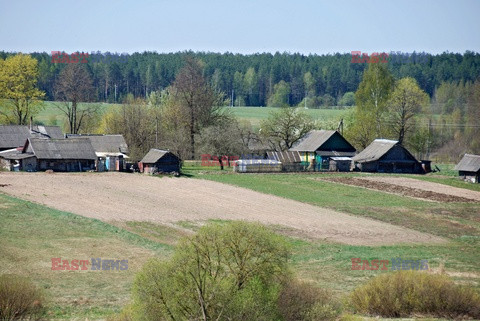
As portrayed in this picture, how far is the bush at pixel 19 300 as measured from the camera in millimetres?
19719

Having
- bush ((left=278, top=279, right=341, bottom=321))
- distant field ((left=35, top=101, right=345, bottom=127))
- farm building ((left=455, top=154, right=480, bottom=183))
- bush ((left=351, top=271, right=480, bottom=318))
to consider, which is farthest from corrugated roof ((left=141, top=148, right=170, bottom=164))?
distant field ((left=35, top=101, right=345, bottom=127))

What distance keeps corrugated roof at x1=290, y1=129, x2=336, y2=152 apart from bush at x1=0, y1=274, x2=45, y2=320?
52.9 meters

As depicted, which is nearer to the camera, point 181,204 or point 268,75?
point 181,204

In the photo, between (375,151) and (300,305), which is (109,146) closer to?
(375,151)

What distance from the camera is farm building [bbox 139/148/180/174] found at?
60.8 meters

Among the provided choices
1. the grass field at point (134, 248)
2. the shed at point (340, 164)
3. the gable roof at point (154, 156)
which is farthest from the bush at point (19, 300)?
the shed at point (340, 164)

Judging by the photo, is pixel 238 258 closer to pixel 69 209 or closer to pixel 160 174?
pixel 69 209

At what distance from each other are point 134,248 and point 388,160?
4226 centimetres

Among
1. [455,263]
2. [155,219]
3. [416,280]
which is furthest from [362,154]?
[416,280]

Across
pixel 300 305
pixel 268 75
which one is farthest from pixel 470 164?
pixel 268 75

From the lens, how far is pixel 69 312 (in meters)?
22.2

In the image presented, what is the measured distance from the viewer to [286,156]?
7088 centimetres

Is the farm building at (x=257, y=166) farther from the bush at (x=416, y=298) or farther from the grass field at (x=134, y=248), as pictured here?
the bush at (x=416, y=298)

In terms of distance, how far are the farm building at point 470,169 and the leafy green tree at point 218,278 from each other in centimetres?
4667
